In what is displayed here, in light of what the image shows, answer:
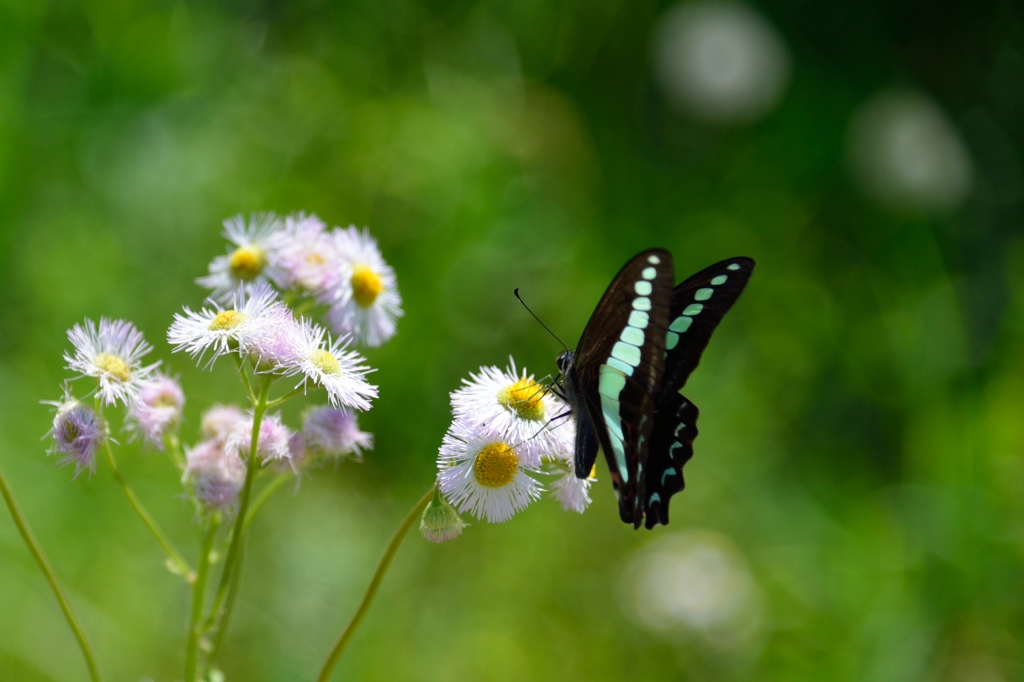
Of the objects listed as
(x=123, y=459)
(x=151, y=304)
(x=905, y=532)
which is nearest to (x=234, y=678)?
(x=123, y=459)

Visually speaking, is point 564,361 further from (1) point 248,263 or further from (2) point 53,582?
(2) point 53,582

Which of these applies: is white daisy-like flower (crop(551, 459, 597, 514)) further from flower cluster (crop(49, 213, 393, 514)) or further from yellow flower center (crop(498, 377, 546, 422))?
flower cluster (crop(49, 213, 393, 514))

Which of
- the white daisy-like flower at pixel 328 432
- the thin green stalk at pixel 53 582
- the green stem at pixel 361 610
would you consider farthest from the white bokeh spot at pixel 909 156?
the thin green stalk at pixel 53 582

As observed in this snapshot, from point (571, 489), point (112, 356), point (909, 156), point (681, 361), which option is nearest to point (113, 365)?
→ point (112, 356)

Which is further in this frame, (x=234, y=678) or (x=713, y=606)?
(x=713, y=606)

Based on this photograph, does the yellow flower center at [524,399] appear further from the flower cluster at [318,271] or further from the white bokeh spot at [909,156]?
the white bokeh spot at [909,156]

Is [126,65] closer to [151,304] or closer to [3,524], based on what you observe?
[151,304]
